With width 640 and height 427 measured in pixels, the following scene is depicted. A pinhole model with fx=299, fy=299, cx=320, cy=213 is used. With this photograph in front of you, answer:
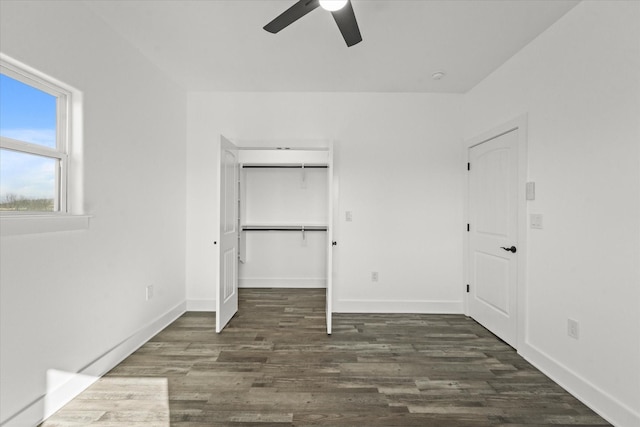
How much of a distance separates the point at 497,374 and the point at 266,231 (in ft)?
11.4

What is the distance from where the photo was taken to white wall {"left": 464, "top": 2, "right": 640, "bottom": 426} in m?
1.72

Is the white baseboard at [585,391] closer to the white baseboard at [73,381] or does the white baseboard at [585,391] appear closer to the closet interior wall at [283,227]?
the closet interior wall at [283,227]

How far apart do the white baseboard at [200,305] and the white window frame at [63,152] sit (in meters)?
1.85

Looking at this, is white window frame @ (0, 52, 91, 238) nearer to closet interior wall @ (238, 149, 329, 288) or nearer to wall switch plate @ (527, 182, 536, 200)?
closet interior wall @ (238, 149, 329, 288)

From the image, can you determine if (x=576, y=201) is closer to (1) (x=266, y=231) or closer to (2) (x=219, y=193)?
(2) (x=219, y=193)

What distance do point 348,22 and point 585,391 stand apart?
2.79 m

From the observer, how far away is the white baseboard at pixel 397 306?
363 centimetres

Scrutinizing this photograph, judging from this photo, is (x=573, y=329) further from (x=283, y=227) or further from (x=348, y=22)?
(x=283, y=227)

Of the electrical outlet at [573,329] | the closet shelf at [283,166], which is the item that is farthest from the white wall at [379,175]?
the electrical outlet at [573,329]

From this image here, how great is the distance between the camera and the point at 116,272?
7.91ft

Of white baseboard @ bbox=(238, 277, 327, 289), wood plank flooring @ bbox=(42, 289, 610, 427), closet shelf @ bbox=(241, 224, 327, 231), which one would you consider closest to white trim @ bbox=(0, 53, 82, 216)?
wood plank flooring @ bbox=(42, 289, 610, 427)

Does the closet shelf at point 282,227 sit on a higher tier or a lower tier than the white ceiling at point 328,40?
lower

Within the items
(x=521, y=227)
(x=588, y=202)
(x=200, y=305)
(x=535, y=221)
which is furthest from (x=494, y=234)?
(x=200, y=305)

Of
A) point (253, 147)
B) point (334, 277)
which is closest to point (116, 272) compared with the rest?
point (253, 147)
